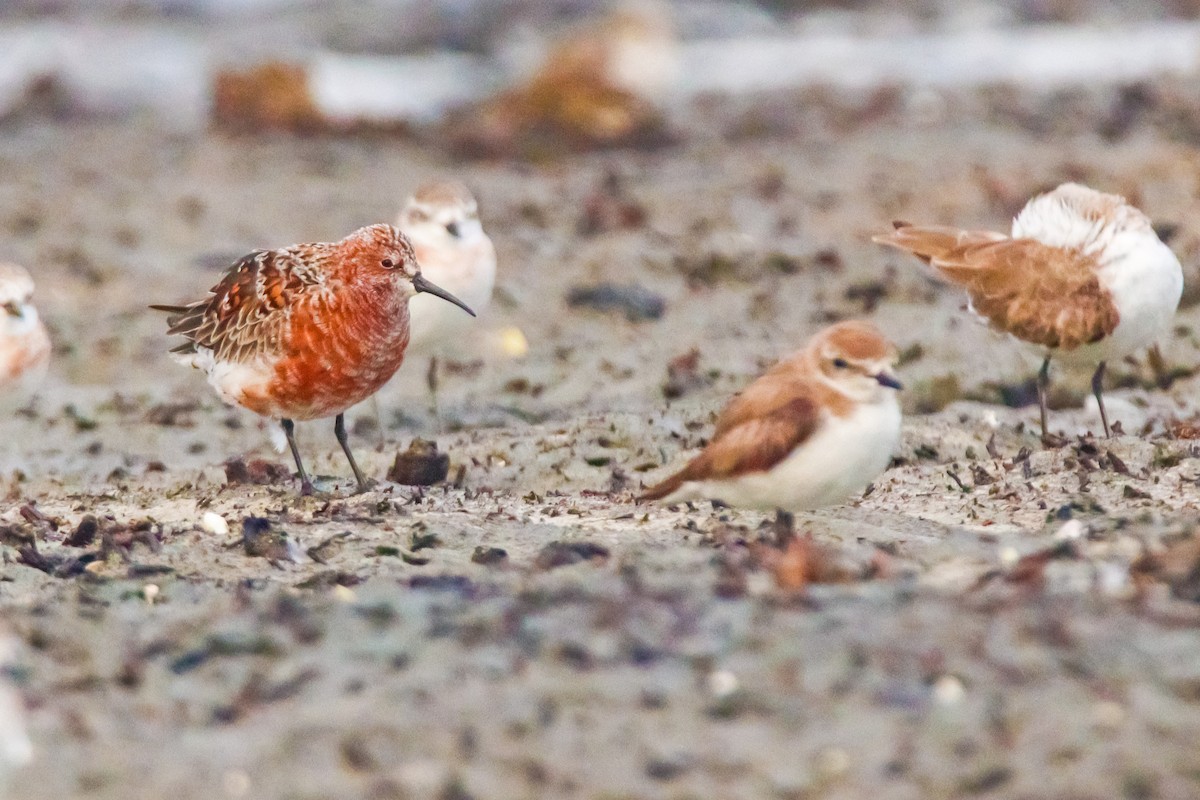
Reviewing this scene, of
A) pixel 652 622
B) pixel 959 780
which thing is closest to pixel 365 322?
pixel 652 622

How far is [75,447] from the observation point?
361 inches

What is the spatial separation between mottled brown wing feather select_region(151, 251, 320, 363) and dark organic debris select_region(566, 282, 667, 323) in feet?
10.7

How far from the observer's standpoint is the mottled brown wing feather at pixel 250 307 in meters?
7.43

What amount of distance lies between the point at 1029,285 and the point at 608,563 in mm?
2859

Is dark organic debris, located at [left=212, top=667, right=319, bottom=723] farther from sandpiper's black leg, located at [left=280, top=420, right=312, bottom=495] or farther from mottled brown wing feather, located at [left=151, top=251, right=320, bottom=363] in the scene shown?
mottled brown wing feather, located at [left=151, top=251, right=320, bottom=363]

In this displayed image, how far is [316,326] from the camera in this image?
737 cm

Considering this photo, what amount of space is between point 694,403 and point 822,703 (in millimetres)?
4154

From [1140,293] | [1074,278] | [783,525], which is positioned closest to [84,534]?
[783,525]

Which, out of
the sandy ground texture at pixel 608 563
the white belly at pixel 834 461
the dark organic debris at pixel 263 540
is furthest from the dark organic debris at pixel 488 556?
the white belly at pixel 834 461

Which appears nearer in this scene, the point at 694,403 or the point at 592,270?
the point at 694,403

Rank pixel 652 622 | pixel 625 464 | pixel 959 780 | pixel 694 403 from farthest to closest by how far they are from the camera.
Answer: pixel 694 403 < pixel 625 464 < pixel 652 622 < pixel 959 780

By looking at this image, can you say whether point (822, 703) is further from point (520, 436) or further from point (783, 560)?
point (520, 436)

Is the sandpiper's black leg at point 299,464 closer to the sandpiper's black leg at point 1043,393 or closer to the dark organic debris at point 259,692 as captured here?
the dark organic debris at point 259,692

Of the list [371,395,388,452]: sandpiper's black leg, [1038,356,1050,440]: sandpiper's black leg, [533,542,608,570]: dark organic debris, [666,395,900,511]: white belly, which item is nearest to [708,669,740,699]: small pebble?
[666,395,900,511]: white belly
